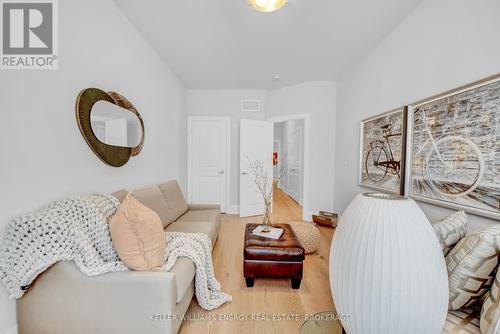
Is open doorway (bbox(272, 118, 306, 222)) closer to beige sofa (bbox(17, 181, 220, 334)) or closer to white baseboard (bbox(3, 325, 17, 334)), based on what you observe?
beige sofa (bbox(17, 181, 220, 334))

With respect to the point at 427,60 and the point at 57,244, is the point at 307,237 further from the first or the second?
the point at 57,244

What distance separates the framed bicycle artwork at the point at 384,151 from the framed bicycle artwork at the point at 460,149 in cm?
17

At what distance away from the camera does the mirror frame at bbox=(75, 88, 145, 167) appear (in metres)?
1.59

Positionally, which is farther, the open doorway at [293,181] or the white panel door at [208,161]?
the open doorway at [293,181]

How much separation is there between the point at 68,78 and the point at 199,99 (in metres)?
2.90

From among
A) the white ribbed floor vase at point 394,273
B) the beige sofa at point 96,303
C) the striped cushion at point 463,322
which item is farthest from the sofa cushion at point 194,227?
the striped cushion at point 463,322

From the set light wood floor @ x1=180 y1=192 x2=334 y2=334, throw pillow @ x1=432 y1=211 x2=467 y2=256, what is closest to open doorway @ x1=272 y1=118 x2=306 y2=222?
light wood floor @ x1=180 y1=192 x2=334 y2=334

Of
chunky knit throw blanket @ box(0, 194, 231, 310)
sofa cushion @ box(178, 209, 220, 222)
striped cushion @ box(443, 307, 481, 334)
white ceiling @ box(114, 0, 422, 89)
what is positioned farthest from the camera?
sofa cushion @ box(178, 209, 220, 222)

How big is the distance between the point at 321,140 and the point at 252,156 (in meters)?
1.39

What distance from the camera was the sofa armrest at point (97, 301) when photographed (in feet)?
3.68

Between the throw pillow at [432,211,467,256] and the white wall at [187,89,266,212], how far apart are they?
3423mm

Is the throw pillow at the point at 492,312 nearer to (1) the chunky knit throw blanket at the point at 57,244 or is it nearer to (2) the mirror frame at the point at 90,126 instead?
(1) the chunky knit throw blanket at the point at 57,244

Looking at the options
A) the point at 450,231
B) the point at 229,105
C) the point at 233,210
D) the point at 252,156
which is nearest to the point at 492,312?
the point at 450,231

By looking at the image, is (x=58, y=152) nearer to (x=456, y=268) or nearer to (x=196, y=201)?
(x=456, y=268)
